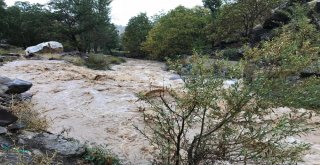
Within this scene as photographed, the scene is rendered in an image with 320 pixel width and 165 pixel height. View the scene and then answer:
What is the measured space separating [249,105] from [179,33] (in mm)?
28725

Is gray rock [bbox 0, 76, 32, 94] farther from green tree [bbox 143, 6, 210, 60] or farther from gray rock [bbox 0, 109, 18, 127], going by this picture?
green tree [bbox 143, 6, 210, 60]

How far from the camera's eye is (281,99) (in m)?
5.10

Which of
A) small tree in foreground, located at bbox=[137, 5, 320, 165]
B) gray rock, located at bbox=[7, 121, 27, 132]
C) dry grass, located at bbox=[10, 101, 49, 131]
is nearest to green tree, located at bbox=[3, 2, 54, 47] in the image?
dry grass, located at bbox=[10, 101, 49, 131]

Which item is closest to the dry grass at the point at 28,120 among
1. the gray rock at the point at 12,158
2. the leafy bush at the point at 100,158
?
the leafy bush at the point at 100,158

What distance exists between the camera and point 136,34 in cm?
4531

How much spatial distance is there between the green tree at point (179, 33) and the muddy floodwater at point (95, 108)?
54.2 ft

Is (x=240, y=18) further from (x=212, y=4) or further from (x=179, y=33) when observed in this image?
(x=212, y=4)

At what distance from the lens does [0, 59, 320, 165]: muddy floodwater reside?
Answer: 835 cm

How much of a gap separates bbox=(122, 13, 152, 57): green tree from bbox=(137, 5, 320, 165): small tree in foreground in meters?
38.9

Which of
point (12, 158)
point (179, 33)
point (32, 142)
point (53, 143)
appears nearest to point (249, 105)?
point (12, 158)

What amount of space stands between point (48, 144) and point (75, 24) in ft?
125

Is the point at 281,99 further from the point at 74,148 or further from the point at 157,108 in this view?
Result: the point at 74,148

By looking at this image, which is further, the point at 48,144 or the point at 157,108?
the point at 48,144

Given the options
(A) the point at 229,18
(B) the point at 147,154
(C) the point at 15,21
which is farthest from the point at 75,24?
(B) the point at 147,154
